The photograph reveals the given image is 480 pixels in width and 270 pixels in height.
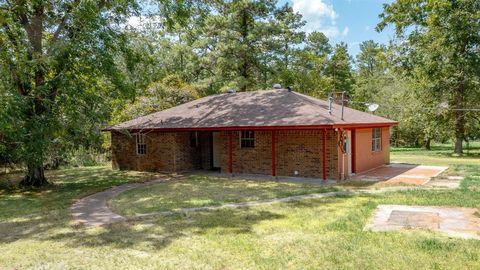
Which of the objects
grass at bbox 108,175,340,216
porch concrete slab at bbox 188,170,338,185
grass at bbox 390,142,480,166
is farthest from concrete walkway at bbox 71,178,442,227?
grass at bbox 390,142,480,166

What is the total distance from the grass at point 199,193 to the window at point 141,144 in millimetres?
4424

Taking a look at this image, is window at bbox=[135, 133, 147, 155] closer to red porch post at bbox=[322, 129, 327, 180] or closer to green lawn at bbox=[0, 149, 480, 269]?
green lawn at bbox=[0, 149, 480, 269]

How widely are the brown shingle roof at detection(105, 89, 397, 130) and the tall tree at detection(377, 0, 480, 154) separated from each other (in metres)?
9.25

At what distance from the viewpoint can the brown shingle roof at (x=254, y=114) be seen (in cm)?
1324

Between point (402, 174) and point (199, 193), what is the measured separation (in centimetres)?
785

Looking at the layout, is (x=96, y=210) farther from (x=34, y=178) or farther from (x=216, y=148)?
(x=216, y=148)

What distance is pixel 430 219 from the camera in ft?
24.7

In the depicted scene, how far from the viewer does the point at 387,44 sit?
89.0 feet

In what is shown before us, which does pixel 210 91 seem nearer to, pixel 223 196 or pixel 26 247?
pixel 223 196

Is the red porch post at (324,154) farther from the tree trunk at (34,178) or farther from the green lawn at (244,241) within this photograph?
the tree trunk at (34,178)

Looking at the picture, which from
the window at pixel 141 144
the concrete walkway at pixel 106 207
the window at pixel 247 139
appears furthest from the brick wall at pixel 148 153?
the concrete walkway at pixel 106 207

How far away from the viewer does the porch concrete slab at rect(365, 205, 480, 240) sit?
22.5ft

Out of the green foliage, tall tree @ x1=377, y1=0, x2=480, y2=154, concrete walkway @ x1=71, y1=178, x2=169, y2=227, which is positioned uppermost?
tall tree @ x1=377, y1=0, x2=480, y2=154

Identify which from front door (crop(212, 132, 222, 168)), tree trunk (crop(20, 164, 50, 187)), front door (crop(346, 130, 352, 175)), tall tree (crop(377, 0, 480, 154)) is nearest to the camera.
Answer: tree trunk (crop(20, 164, 50, 187))
